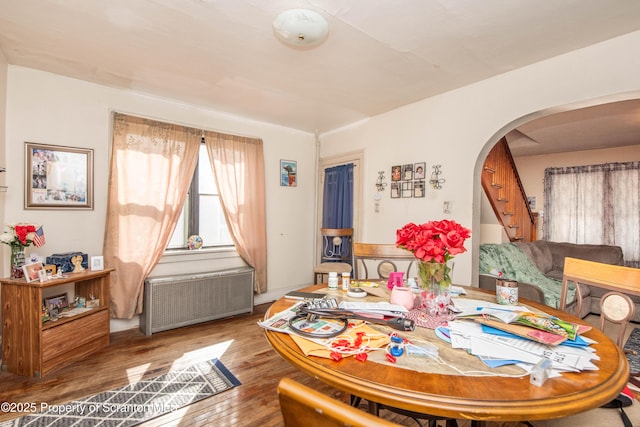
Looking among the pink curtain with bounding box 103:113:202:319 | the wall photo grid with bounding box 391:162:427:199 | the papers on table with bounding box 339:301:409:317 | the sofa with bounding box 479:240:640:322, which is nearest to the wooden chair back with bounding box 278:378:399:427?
the papers on table with bounding box 339:301:409:317

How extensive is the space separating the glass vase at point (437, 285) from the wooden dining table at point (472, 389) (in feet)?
1.34

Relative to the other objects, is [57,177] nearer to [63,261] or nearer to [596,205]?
[63,261]

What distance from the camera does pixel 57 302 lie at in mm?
2484

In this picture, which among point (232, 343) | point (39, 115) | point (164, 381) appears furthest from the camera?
point (232, 343)

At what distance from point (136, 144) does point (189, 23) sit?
5.46ft

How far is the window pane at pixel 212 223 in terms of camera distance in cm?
362

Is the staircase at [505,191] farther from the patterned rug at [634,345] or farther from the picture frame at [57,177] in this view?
the picture frame at [57,177]

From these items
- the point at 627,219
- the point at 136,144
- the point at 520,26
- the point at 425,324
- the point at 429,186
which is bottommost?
the point at 425,324

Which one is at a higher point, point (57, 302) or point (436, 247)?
point (436, 247)

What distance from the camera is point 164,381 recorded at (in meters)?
2.09

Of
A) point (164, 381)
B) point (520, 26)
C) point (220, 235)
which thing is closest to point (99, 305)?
point (164, 381)

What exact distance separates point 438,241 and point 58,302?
3.18m

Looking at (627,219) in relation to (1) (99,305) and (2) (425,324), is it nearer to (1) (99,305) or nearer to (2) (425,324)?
(2) (425,324)

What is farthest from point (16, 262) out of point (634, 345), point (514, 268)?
point (634, 345)
